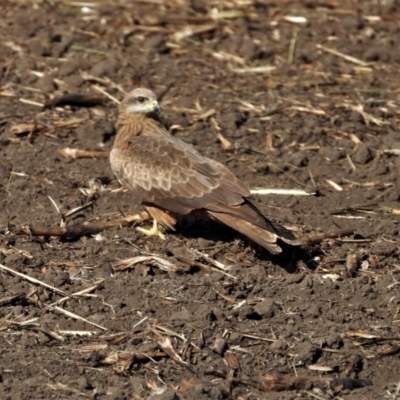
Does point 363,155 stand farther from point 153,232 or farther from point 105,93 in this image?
point 105,93

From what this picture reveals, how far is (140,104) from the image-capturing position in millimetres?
10531

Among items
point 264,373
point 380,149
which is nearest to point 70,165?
point 380,149

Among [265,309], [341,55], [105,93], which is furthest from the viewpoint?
[341,55]

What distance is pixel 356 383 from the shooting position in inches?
290

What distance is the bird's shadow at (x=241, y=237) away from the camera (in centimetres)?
926

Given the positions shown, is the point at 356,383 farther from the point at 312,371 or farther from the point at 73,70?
the point at 73,70

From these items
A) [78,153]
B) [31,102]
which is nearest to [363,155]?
[78,153]

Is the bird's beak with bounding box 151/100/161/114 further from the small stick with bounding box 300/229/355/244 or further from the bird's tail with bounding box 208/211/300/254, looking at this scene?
the small stick with bounding box 300/229/355/244

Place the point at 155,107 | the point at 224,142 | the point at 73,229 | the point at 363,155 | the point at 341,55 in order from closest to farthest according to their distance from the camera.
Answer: the point at 73,229 → the point at 155,107 → the point at 363,155 → the point at 224,142 → the point at 341,55

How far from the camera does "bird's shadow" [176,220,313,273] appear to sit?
30.4 ft

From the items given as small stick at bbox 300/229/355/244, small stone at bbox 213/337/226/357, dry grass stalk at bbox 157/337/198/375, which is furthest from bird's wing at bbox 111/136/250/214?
dry grass stalk at bbox 157/337/198/375

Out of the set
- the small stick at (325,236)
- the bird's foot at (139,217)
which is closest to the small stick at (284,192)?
the small stick at (325,236)

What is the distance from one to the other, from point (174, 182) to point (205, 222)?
712 mm

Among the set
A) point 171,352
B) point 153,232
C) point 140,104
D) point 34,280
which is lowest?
point 153,232
